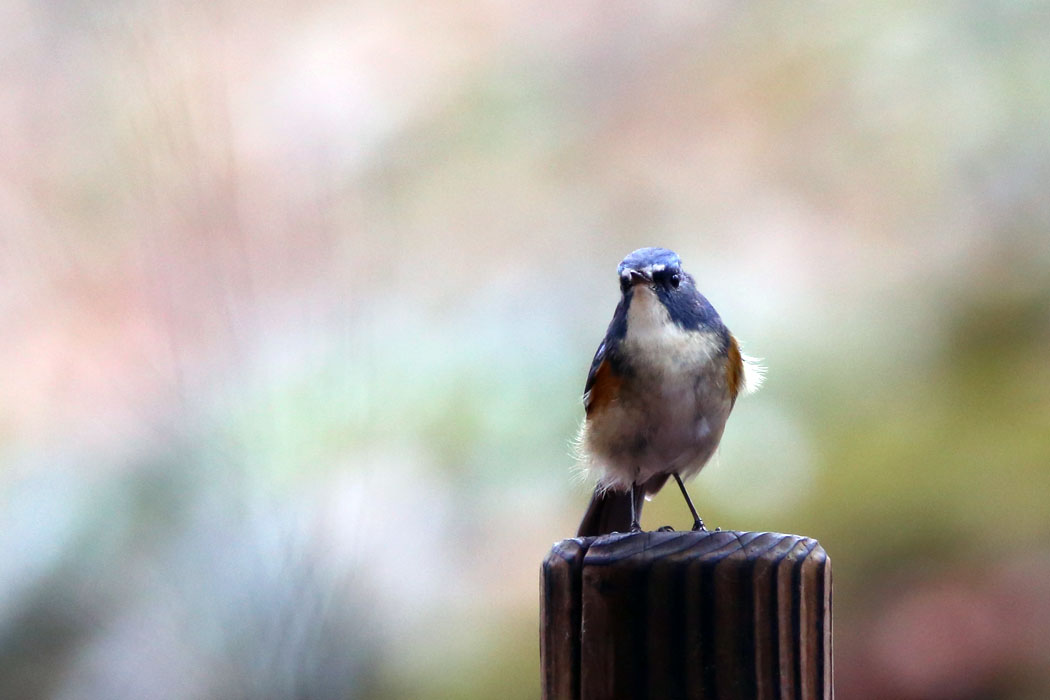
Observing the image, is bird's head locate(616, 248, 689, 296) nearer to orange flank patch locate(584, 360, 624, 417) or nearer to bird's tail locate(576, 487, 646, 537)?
orange flank patch locate(584, 360, 624, 417)

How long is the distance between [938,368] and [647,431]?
2956 millimetres

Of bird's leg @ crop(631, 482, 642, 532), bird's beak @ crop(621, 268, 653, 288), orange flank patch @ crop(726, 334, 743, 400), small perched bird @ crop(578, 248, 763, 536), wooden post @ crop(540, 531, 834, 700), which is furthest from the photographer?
orange flank patch @ crop(726, 334, 743, 400)

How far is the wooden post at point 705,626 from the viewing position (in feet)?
5.42

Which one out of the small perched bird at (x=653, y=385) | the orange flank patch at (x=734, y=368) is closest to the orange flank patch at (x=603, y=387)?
the small perched bird at (x=653, y=385)

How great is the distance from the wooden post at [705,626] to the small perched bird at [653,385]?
1.63 meters

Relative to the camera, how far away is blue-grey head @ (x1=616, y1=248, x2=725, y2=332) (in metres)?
3.34

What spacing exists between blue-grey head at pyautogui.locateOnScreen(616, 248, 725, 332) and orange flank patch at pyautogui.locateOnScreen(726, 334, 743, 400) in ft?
0.27

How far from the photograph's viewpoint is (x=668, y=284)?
3.43 meters

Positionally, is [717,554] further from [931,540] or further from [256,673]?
[931,540]

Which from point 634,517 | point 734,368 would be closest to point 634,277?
point 734,368

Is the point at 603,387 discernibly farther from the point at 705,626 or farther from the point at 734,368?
the point at 705,626

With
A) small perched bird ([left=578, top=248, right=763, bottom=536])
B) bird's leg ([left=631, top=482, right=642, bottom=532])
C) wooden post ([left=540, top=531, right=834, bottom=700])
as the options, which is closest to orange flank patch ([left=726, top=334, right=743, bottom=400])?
small perched bird ([left=578, top=248, right=763, bottom=536])

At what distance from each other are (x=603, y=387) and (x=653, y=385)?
0.19 meters

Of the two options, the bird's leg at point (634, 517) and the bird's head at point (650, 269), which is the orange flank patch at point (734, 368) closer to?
the bird's head at point (650, 269)
